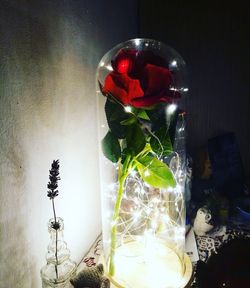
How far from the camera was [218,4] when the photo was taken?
1647mm

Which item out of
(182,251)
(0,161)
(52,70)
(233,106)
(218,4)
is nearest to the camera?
(0,161)

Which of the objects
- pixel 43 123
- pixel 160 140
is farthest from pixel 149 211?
pixel 43 123

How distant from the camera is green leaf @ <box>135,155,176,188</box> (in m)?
0.76

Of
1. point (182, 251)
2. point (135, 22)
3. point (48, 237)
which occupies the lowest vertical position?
point (182, 251)

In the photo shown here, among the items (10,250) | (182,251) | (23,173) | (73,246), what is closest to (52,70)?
(23,173)

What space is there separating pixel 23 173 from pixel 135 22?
4.31 ft

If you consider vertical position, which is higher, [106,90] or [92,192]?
[106,90]

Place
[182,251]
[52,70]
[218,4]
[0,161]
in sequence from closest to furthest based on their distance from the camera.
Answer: [0,161]
[52,70]
[182,251]
[218,4]

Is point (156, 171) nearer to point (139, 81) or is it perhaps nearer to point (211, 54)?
point (139, 81)

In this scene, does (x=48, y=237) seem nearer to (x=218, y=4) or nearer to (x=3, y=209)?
(x=3, y=209)

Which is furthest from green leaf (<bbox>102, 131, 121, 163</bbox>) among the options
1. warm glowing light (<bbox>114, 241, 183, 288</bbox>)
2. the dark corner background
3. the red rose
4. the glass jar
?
the dark corner background

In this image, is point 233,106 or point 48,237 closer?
point 48,237

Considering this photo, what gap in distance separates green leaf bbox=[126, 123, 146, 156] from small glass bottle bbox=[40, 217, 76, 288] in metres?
0.27

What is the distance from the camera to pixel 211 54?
1713mm
